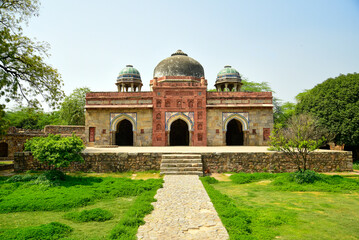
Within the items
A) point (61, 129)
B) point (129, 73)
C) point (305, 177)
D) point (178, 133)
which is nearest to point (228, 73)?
point (178, 133)

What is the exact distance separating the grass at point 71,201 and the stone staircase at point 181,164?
1.97 m

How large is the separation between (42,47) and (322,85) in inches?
726

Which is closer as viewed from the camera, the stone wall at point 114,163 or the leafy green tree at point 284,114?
the stone wall at point 114,163

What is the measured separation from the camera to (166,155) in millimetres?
10891

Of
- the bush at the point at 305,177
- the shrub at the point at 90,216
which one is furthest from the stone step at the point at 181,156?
the shrub at the point at 90,216

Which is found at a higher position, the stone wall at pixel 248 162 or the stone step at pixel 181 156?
the stone step at pixel 181 156

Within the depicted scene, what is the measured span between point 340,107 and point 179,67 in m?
12.5

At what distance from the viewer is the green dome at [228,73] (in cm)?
2280

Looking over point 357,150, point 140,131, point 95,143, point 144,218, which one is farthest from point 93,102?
point 357,150

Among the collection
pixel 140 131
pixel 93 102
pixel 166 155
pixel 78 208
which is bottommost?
A: pixel 78 208

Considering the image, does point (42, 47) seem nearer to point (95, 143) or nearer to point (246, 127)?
point (95, 143)

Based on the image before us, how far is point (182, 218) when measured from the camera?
4781 mm

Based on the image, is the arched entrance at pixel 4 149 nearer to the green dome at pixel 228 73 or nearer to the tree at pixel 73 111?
the tree at pixel 73 111

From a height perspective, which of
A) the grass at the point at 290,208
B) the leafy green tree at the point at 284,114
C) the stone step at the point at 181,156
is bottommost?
the grass at the point at 290,208
